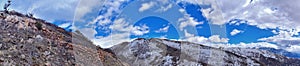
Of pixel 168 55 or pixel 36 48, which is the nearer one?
pixel 36 48

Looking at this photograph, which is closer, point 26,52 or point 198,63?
point 26,52

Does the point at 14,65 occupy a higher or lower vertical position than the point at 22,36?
lower

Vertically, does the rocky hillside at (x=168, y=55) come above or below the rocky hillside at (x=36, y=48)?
above

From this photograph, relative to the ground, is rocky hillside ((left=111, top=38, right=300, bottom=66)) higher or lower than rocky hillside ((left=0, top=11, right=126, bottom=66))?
higher

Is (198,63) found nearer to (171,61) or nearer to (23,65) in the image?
(171,61)

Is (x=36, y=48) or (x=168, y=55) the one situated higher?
(x=168, y=55)

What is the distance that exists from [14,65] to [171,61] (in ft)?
159

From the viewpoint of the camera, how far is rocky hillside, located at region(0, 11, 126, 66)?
85.5 ft

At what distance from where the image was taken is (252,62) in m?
102

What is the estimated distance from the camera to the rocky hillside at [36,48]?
26061mm

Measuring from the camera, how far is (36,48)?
93.3 ft

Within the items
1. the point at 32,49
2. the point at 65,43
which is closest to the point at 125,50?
the point at 65,43

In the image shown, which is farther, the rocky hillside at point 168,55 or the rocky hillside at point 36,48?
the rocky hillside at point 168,55

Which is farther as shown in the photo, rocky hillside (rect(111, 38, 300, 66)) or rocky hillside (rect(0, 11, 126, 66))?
rocky hillside (rect(111, 38, 300, 66))
